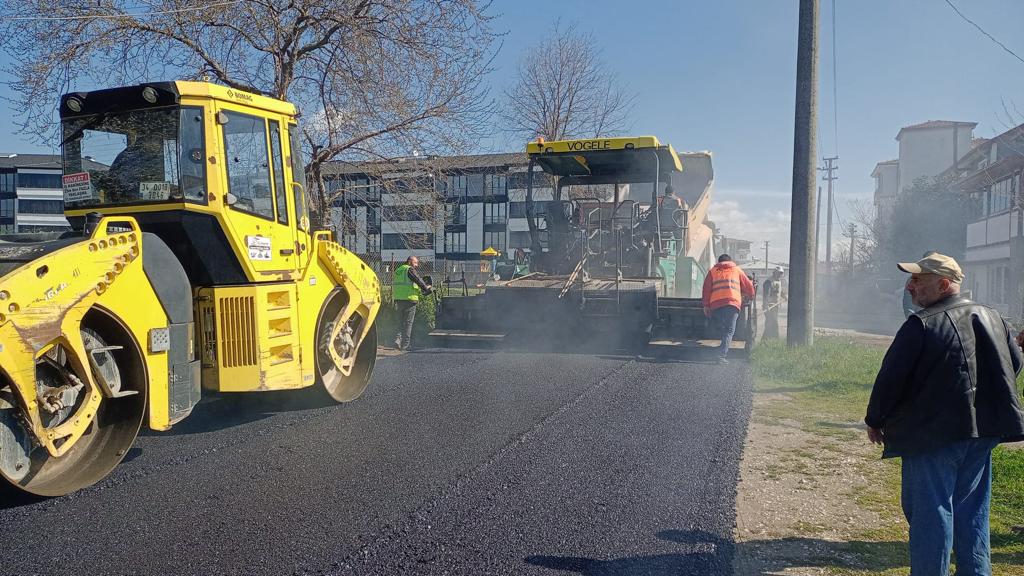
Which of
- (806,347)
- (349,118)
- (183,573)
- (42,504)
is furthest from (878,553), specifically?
(349,118)

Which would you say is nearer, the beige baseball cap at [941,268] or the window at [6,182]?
the beige baseball cap at [941,268]

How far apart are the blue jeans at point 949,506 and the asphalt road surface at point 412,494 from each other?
0.80 metres

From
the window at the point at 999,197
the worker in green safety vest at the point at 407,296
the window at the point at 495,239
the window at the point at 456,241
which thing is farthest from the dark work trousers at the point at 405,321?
the window at the point at 456,241

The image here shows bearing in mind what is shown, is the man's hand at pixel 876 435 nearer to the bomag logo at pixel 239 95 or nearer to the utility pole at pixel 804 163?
the bomag logo at pixel 239 95

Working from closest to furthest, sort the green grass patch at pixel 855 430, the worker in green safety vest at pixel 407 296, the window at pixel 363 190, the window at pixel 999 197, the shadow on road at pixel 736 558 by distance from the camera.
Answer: the shadow on road at pixel 736 558 → the green grass patch at pixel 855 430 → the worker in green safety vest at pixel 407 296 → the window at pixel 363 190 → the window at pixel 999 197

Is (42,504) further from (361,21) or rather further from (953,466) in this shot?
(361,21)

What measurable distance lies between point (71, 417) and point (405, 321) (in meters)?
7.29

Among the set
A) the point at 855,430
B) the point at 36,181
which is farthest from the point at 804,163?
the point at 36,181

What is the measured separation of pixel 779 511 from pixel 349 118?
9238mm

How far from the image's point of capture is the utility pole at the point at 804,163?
34.5ft

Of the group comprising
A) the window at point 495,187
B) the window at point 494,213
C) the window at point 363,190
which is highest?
the window at point 495,187

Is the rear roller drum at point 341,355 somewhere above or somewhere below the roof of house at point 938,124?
below

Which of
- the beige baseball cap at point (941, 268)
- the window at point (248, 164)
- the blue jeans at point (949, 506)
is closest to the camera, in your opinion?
the blue jeans at point (949, 506)

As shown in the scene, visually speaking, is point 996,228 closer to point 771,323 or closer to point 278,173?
point 771,323
